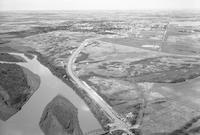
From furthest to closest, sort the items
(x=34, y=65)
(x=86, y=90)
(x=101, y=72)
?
1. (x=34, y=65)
2. (x=101, y=72)
3. (x=86, y=90)

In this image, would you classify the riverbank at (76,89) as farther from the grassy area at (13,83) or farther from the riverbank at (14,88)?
the grassy area at (13,83)

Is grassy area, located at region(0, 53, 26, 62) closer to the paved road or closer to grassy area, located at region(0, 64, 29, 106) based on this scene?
grassy area, located at region(0, 64, 29, 106)

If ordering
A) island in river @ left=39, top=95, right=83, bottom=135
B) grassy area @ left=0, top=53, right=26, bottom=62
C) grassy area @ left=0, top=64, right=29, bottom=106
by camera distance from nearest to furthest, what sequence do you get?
1. island in river @ left=39, top=95, right=83, bottom=135
2. grassy area @ left=0, top=64, right=29, bottom=106
3. grassy area @ left=0, top=53, right=26, bottom=62

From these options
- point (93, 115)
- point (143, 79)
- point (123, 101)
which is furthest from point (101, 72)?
point (93, 115)

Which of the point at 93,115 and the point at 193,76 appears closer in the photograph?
the point at 93,115

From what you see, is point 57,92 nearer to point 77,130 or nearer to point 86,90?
point 86,90

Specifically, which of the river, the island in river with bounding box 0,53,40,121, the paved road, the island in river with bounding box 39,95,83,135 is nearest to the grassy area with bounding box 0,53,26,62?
the island in river with bounding box 0,53,40,121
